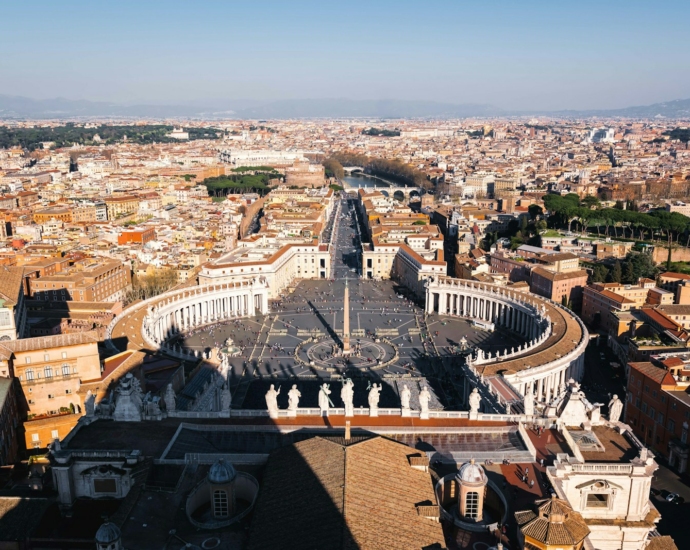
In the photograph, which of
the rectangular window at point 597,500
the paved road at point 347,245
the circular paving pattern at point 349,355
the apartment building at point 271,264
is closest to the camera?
the rectangular window at point 597,500

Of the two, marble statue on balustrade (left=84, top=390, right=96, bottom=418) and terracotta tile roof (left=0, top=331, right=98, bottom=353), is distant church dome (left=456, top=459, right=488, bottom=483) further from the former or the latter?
terracotta tile roof (left=0, top=331, right=98, bottom=353)

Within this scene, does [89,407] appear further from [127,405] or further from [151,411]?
[151,411]

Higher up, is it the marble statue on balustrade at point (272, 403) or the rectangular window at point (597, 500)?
the marble statue on balustrade at point (272, 403)

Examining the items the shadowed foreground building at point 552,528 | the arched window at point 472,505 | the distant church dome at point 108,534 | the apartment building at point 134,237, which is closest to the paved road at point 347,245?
the apartment building at point 134,237

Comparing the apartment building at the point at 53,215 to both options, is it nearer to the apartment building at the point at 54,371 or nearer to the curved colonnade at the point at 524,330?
the curved colonnade at the point at 524,330

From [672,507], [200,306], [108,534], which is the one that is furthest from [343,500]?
[200,306]

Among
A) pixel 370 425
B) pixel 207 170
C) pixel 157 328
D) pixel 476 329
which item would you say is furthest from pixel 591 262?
pixel 207 170

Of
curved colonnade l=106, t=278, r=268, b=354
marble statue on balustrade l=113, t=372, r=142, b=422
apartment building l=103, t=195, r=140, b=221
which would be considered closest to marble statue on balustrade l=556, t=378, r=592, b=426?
marble statue on balustrade l=113, t=372, r=142, b=422
